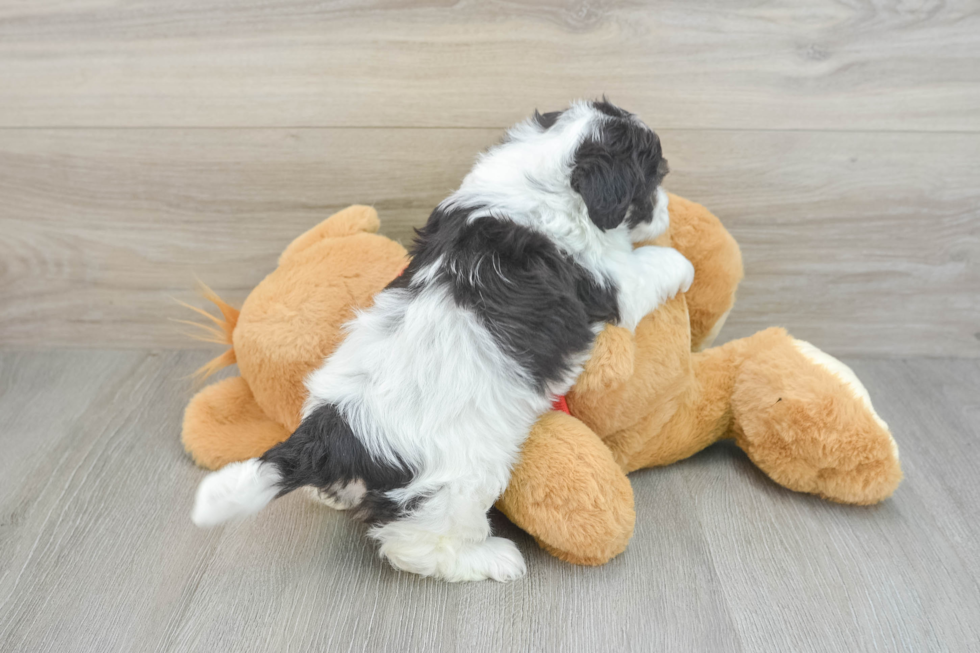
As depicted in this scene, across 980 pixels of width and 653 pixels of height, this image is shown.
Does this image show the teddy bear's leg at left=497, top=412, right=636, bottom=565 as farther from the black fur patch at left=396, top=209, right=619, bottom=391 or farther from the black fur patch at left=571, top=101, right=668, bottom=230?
the black fur patch at left=571, top=101, right=668, bottom=230

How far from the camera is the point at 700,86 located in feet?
4.91

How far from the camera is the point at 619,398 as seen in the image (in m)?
1.21

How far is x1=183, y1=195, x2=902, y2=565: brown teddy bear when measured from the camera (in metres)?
1.13

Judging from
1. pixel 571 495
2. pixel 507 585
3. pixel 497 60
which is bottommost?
pixel 507 585

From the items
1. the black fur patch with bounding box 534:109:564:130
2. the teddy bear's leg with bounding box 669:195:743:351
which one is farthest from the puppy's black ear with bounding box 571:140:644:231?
the teddy bear's leg with bounding box 669:195:743:351

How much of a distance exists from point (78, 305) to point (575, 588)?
1.51 metres

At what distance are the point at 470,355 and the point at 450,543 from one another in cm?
32

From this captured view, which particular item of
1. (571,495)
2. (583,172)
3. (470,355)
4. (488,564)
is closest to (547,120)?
(583,172)

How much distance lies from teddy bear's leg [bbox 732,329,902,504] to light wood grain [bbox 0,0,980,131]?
1.88 feet

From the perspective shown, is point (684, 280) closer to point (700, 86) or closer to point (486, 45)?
point (700, 86)

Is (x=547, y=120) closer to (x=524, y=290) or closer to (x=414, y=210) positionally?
(x=524, y=290)

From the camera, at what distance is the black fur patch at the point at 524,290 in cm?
104

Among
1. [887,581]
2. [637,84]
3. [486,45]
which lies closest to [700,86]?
[637,84]

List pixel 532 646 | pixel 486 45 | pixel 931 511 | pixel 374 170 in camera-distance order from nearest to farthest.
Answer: pixel 532 646 < pixel 931 511 < pixel 486 45 < pixel 374 170
